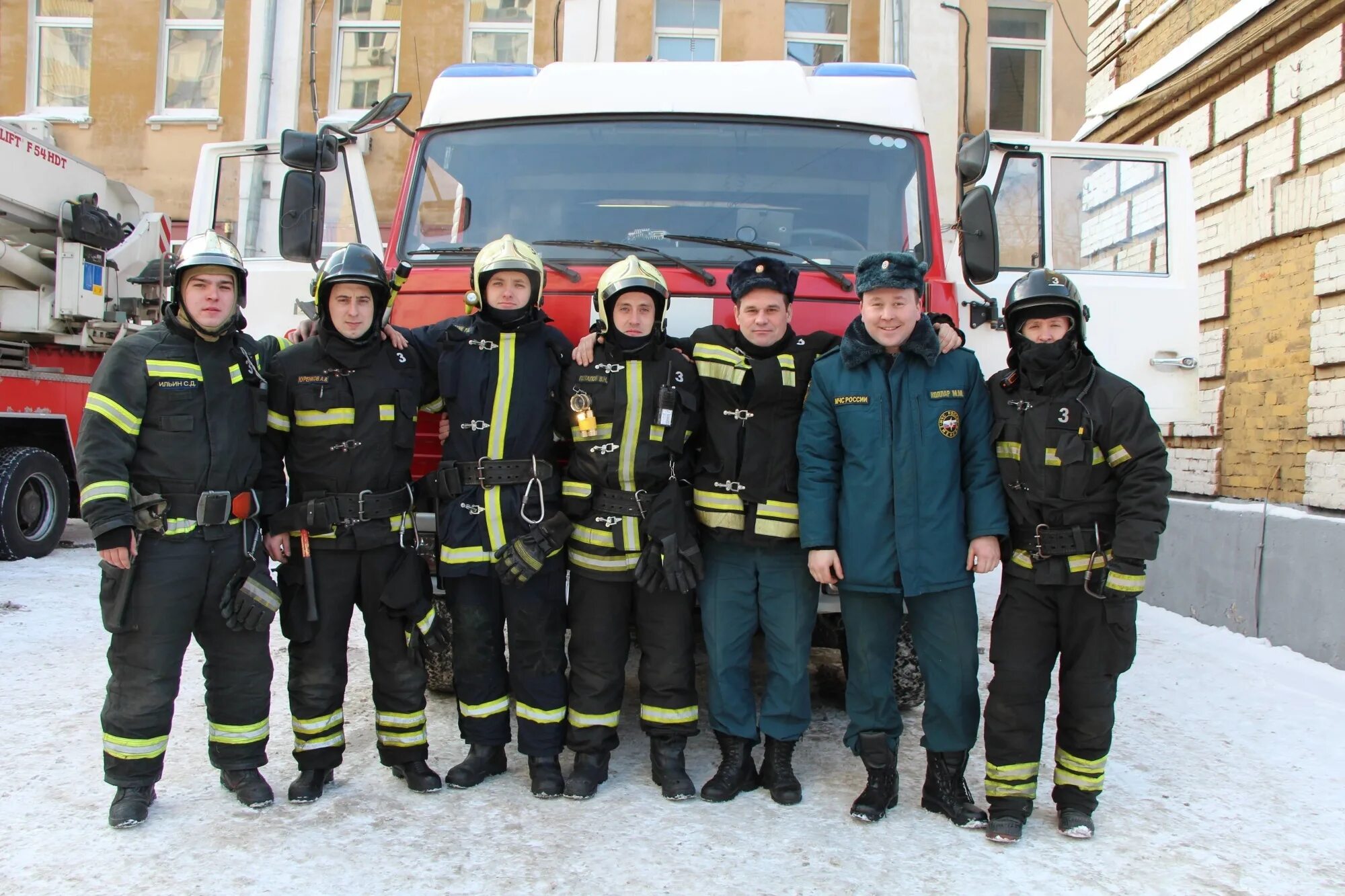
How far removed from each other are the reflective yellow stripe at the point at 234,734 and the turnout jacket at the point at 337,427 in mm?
641

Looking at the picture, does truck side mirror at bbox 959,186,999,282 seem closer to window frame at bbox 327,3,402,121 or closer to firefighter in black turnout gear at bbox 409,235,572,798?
firefighter in black turnout gear at bbox 409,235,572,798

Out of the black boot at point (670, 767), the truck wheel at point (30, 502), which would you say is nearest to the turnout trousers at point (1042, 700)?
the black boot at point (670, 767)

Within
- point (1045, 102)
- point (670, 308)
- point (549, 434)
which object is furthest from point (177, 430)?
point (1045, 102)

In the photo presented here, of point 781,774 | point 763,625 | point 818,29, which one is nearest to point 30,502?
point 763,625

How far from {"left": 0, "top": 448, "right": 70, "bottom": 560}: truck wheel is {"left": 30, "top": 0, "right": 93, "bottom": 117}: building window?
7.42 m

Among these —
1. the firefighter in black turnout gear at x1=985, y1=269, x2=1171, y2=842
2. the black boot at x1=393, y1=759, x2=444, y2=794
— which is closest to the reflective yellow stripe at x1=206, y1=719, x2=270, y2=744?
the black boot at x1=393, y1=759, x2=444, y2=794

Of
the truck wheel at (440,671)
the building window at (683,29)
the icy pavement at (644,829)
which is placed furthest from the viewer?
the building window at (683,29)

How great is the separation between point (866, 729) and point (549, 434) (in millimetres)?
1454

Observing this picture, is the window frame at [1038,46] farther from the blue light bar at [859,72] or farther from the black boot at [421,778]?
the black boot at [421,778]

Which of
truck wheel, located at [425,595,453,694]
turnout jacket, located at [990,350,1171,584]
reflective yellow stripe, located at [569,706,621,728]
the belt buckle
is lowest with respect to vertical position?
truck wheel, located at [425,595,453,694]

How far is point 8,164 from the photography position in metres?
8.34

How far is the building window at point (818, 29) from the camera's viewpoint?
43.4 ft

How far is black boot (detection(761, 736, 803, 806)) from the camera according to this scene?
3516mm

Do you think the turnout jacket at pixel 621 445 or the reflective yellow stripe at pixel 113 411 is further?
the turnout jacket at pixel 621 445
